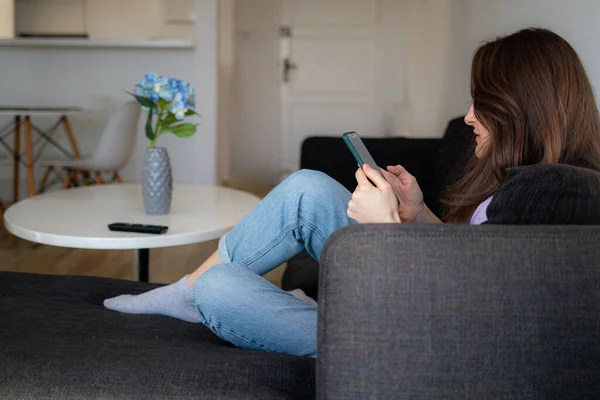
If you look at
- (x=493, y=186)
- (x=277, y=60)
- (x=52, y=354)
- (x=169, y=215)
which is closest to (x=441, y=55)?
(x=277, y=60)

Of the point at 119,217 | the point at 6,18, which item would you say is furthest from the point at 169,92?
the point at 6,18

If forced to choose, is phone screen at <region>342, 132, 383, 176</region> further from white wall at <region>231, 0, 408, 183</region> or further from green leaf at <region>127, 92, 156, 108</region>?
white wall at <region>231, 0, 408, 183</region>

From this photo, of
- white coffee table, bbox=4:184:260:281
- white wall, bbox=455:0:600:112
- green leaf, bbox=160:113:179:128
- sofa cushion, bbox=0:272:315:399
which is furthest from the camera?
green leaf, bbox=160:113:179:128

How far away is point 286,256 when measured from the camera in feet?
4.81

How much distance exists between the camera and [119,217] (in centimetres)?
234

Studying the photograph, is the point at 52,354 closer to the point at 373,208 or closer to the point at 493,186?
the point at 373,208

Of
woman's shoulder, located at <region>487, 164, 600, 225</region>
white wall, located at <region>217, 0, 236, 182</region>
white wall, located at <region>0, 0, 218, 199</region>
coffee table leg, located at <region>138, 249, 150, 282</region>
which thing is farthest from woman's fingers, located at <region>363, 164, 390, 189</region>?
white wall, located at <region>217, 0, 236, 182</region>

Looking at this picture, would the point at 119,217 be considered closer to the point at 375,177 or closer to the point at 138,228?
the point at 138,228

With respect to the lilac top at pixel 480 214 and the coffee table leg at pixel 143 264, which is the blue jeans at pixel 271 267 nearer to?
the lilac top at pixel 480 214

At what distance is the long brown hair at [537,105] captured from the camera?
4.00ft

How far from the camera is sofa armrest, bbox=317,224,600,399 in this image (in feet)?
3.23

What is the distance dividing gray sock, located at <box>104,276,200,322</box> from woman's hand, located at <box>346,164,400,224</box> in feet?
1.69

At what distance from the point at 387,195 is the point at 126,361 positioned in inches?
19.8

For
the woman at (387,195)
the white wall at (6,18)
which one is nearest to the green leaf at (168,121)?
the woman at (387,195)
